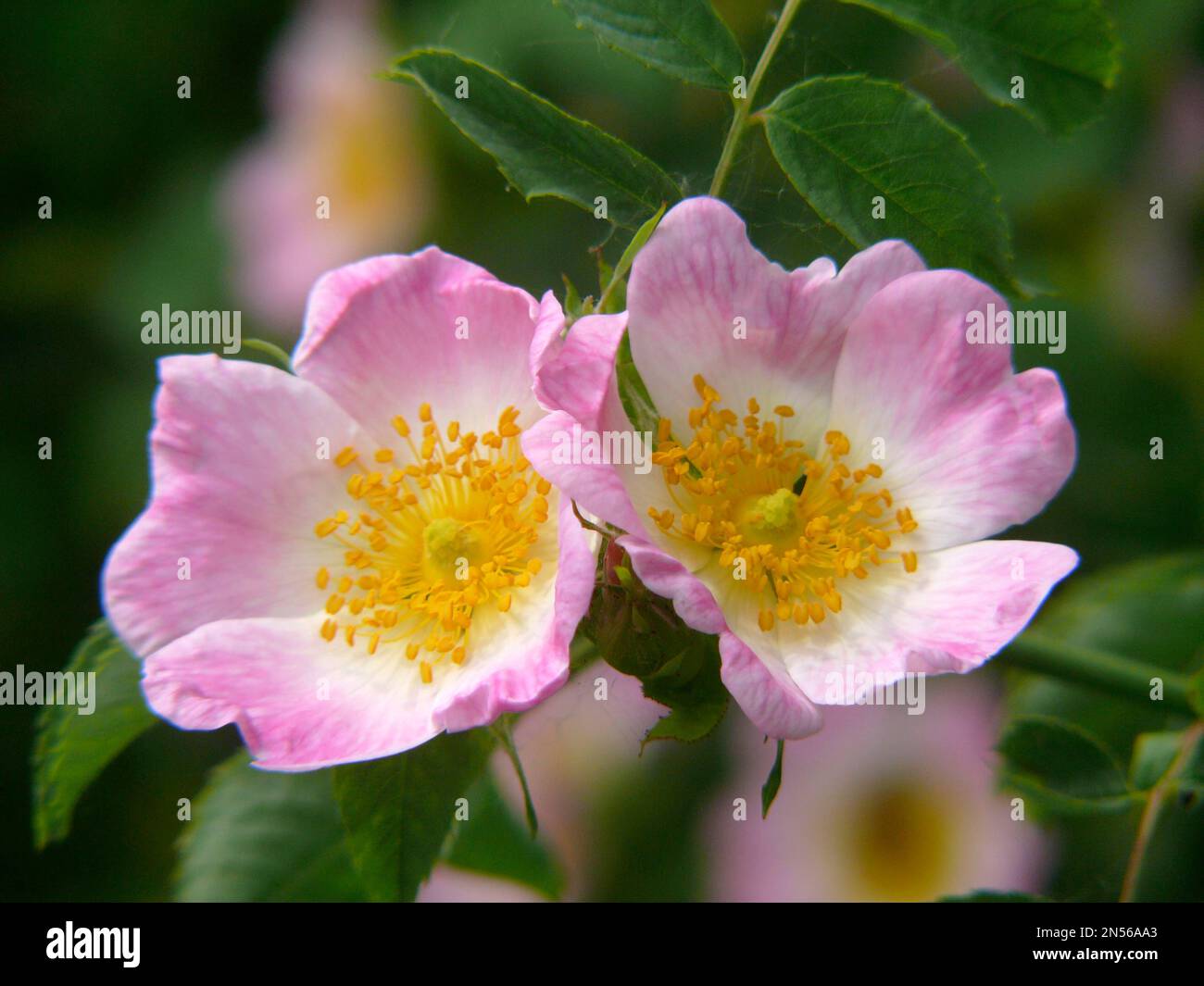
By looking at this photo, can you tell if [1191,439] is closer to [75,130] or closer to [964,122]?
[964,122]

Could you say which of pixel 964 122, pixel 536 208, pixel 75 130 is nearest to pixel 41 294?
pixel 75 130

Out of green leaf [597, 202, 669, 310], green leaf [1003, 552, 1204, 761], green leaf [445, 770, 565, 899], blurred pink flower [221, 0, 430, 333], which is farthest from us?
blurred pink flower [221, 0, 430, 333]

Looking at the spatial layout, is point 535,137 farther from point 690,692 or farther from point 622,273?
point 690,692

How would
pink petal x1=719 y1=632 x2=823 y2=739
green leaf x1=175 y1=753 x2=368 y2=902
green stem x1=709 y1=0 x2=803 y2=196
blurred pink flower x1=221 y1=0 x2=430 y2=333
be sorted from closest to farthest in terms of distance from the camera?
1. pink petal x1=719 y1=632 x2=823 y2=739
2. green stem x1=709 y1=0 x2=803 y2=196
3. green leaf x1=175 y1=753 x2=368 y2=902
4. blurred pink flower x1=221 y1=0 x2=430 y2=333

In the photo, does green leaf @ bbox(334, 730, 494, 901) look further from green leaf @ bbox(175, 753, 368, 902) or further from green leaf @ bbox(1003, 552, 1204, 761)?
green leaf @ bbox(1003, 552, 1204, 761)

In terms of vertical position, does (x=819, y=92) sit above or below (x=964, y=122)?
below

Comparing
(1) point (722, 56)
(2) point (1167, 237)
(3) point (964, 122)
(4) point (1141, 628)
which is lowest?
(4) point (1141, 628)

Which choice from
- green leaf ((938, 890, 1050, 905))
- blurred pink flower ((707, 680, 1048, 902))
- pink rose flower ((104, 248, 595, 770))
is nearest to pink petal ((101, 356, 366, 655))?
pink rose flower ((104, 248, 595, 770))

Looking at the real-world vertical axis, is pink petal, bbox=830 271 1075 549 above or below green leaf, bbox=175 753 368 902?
above
